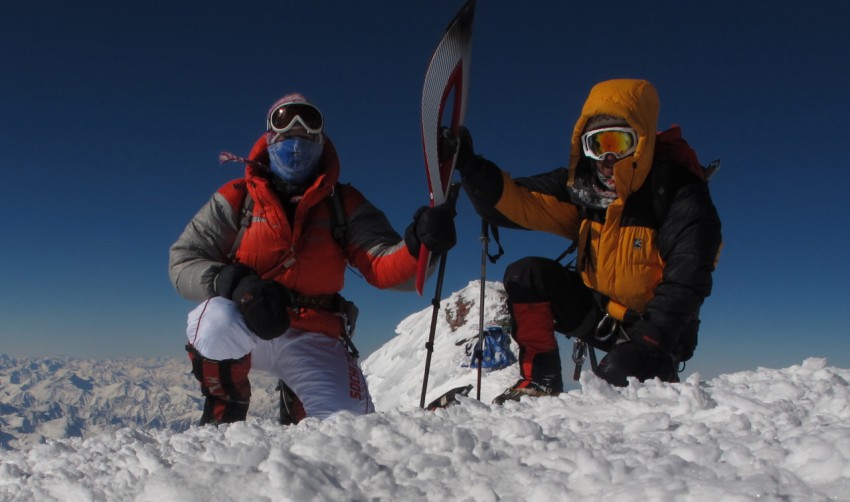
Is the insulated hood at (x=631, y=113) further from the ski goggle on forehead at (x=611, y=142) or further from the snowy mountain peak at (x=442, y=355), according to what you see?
the snowy mountain peak at (x=442, y=355)

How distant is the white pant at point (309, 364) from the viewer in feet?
13.5

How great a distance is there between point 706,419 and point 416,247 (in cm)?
240

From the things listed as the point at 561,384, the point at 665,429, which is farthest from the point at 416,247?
the point at 665,429

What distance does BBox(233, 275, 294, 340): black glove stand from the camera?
3848 millimetres

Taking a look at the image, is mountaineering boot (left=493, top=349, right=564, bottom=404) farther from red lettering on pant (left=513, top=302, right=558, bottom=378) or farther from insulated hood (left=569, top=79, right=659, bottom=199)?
insulated hood (left=569, top=79, right=659, bottom=199)

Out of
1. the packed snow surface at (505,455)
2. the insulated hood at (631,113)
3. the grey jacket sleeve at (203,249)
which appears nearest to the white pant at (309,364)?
the grey jacket sleeve at (203,249)

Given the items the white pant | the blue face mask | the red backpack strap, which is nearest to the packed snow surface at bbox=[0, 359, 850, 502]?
the white pant

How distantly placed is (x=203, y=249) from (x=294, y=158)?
1.02 metres

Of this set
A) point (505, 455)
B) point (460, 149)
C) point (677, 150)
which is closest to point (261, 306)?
point (460, 149)

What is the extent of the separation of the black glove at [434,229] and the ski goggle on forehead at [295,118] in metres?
1.41

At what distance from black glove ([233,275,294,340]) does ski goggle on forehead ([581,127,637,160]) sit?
2609 mm

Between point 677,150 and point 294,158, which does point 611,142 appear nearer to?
point 677,150

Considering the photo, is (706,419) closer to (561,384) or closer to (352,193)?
(561,384)

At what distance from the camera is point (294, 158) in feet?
15.2
